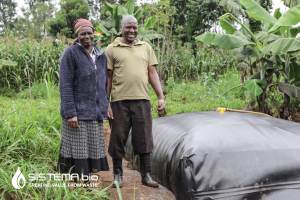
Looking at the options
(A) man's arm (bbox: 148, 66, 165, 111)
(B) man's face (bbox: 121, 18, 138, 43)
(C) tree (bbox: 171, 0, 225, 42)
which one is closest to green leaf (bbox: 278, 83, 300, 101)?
(A) man's arm (bbox: 148, 66, 165, 111)

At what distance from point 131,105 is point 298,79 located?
9.99 ft

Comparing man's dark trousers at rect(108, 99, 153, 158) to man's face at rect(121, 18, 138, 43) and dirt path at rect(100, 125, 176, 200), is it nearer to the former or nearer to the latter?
dirt path at rect(100, 125, 176, 200)

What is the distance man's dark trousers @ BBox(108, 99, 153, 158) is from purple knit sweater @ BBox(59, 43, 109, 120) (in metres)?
0.17

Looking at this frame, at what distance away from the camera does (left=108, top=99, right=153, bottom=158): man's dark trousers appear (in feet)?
7.04

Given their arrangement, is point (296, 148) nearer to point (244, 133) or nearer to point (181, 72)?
point (244, 133)

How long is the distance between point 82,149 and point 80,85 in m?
0.50

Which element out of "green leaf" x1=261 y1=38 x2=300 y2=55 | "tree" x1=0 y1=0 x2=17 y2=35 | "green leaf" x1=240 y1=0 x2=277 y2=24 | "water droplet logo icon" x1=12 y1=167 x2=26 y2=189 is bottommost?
"water droplet logo icon" x1=12 y1=167 x2=26 y2=189

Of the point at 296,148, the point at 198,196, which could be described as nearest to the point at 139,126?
the point at 198,196

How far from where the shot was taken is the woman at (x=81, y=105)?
6.32 ft

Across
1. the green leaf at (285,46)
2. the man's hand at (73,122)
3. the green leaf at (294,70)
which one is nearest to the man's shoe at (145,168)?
the man's hand at (73,122)

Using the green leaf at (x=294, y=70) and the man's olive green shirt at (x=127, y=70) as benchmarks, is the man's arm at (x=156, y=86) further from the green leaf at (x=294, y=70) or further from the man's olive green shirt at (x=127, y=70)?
the green leaf at (x=294, y=70)

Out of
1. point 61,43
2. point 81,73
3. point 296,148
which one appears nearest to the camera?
point 296,148

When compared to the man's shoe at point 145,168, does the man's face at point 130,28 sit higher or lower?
higher

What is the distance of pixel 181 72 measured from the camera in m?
7.94
